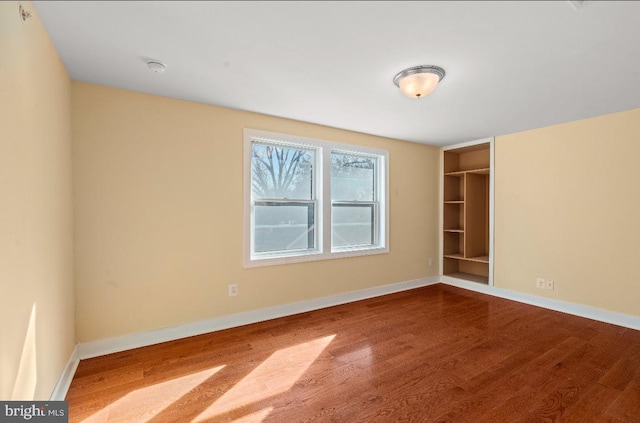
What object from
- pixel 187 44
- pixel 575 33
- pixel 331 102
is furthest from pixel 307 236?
pixel 575 33

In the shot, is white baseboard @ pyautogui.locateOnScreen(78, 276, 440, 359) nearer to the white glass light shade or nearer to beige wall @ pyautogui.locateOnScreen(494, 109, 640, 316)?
beige wall @ pyautogui.locateOnScreen(494, 109, 640, 316)

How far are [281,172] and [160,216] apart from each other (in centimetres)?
143

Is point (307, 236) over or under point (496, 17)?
under

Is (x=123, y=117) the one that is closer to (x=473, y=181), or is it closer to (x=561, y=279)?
(x=473, y=181)

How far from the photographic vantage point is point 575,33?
5.77 ft

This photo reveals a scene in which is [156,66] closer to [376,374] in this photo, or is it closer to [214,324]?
[214,324]

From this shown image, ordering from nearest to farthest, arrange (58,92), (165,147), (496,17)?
(496,17) → (58,92) → (165,147)

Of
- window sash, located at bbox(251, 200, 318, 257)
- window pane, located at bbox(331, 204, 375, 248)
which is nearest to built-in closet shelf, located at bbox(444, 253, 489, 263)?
window pane, located at bbox(331, 204, 375, 248)

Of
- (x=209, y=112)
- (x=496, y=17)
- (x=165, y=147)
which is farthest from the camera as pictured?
(x=209, y=112)

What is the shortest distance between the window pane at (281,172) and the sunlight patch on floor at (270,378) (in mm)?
1727

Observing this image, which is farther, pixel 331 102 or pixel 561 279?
pixel 561 279

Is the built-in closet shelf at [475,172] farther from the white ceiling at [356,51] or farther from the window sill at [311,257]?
the window sill at [311,257]

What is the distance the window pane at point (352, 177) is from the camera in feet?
13.1

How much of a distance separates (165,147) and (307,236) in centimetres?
192
